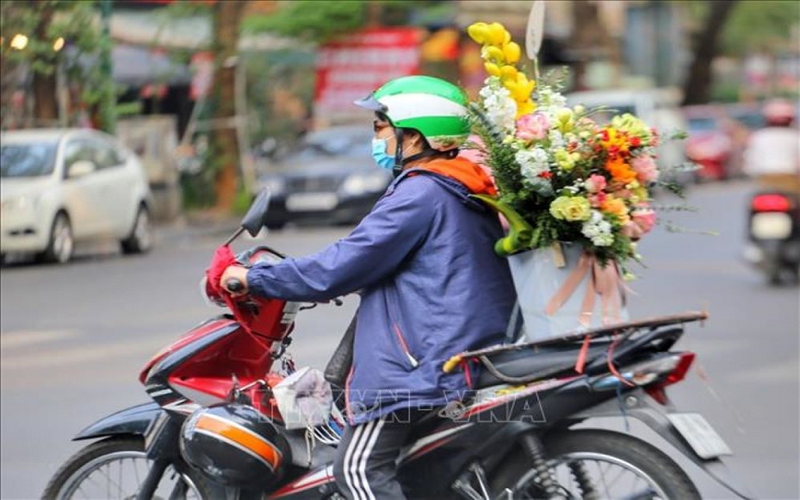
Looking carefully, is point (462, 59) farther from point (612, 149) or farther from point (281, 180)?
point (612, 149)

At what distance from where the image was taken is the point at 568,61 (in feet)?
131

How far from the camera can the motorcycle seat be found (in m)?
4.27

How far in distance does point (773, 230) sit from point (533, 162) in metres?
9.54

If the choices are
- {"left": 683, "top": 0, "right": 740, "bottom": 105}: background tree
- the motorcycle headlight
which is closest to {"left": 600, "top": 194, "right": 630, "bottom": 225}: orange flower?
the motorcycle headlight

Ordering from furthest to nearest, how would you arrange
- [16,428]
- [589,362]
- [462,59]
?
1. [462,59]
2. [16,428]
3. [589,362]

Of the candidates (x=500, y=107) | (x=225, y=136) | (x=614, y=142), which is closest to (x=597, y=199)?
(x=614, y=142)

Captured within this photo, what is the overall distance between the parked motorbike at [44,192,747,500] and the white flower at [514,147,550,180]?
47cm

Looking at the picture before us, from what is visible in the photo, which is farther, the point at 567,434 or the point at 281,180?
the point at 281,180

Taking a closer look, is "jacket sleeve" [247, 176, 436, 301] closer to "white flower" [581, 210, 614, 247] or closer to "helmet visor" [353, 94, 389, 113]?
"helmet visor" [353, 94, 389, 113]

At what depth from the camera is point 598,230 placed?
431 cm

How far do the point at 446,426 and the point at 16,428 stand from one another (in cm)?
417

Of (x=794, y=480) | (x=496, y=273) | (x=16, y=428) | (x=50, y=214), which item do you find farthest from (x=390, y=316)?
(x=50, y=214)

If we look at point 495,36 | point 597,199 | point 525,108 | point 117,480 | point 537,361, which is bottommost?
point 117,480

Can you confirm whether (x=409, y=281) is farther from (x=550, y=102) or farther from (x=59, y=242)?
(x=59, y=242)
